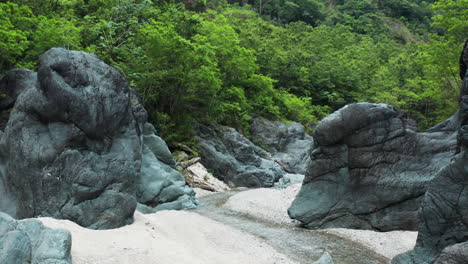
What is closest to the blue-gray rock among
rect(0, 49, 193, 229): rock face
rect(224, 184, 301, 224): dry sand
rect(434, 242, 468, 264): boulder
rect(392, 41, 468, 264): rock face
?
rect(224, 184, 301, 224): dry sand

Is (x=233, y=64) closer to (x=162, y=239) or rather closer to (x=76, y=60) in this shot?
(x=76, y=60)

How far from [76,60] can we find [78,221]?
15.5ft

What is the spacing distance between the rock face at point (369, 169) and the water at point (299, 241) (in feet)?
3.67

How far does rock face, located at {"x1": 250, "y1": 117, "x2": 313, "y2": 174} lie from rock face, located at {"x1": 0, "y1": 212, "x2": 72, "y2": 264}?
2500 cm

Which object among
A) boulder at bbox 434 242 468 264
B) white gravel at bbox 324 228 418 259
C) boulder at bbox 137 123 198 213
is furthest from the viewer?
boulder at bbox 137 123 198 213

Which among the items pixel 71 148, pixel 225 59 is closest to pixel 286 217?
pixel 71 148

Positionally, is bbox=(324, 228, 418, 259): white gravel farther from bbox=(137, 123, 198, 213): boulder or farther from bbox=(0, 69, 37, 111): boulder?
bbox=(0, 69, 37, 111): boulder

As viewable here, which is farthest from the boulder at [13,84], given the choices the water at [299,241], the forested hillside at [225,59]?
the water at [299,241]

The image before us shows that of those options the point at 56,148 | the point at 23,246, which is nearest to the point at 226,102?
the point at 56,148

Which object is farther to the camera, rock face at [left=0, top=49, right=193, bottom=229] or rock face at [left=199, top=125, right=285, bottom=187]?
rock face at [left=199, top=125, right=285, bottom=187]

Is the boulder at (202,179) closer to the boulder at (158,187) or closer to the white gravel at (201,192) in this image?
the white gravel at (201,192)

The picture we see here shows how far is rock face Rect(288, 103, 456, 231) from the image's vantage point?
13.2 meters

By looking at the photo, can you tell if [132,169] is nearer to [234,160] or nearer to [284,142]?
[234,160]

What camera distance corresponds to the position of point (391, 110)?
14.0m
